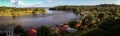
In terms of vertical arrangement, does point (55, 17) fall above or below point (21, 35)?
below

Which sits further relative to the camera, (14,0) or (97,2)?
(97,2)

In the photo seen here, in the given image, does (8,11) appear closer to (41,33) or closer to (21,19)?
(21,19)

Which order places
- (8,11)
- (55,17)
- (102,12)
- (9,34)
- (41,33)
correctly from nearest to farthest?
(41,33) → (9,34) → (8,11) → (102,12) → (55,17)

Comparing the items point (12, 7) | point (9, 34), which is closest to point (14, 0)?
Answer: point (12, 7)

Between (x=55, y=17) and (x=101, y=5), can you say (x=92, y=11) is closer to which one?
(x=101, y=5)

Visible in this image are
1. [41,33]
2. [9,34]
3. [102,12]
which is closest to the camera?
[41,33]

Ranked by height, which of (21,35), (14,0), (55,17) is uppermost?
(14,0)

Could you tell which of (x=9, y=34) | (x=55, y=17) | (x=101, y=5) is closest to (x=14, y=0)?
(x=9, y=34)
